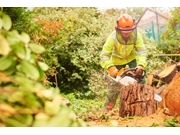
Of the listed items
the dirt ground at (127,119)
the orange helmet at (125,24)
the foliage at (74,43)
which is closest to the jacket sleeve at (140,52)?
the orange helmet at (125,24)

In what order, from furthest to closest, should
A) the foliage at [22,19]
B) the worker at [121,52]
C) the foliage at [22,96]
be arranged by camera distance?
the worker at [121,52] < the foliage at [22,19] < the foliage at [22,96]

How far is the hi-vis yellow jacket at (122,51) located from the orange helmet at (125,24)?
52 millimetres

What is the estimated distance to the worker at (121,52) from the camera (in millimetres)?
2804

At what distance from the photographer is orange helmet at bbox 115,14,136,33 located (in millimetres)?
2775

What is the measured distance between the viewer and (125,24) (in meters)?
2.80

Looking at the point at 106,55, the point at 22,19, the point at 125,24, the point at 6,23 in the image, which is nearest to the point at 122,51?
the point at 106,55

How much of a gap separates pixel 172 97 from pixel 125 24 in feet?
2.98

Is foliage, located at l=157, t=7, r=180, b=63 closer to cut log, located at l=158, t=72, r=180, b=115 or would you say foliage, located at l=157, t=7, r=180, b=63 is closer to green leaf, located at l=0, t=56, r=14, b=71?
cut log, located at l=158, t=72, r=180, b=115

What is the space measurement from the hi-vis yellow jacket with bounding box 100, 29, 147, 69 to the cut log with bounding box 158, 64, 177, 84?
211 mm

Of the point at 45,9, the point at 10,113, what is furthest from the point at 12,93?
the point at 45,9

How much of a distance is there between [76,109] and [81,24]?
883 mm

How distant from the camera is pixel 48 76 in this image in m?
2.68

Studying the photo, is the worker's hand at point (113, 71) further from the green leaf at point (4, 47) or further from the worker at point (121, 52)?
the green leaf at point (4, 47)
